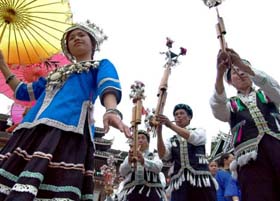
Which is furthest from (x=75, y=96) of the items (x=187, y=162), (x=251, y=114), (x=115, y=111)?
(x=187, y=162)

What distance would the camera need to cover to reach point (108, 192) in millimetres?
5145

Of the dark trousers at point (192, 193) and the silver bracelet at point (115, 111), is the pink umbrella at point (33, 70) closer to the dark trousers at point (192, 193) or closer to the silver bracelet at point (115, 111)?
the silver bracelet at point (115, 111)

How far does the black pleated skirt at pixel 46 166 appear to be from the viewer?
1.94 m

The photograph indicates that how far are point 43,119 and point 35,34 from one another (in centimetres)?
145

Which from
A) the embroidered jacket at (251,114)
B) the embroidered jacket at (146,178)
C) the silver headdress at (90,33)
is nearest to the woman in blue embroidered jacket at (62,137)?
the silver headdress at (90,33)

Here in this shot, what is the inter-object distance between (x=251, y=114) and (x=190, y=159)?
4.85ft

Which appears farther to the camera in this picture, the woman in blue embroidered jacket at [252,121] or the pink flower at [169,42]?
the pink flower at [169,42]

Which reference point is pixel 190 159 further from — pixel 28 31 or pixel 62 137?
pixel 62 137

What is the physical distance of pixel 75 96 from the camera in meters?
2.36

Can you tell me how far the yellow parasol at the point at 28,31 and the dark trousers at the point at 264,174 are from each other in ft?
6.00

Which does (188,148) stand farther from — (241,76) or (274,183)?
(274,183)

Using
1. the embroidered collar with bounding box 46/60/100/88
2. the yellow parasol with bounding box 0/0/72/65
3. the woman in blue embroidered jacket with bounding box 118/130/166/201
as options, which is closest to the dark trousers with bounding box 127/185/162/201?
the woman in blue embroidered jacket with bounding box 118/130/166/201

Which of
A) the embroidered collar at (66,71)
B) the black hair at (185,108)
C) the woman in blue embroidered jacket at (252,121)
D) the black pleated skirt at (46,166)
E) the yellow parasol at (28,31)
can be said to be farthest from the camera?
the black hair at (185,108)

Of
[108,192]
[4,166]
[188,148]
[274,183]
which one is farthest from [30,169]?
[108,192]
